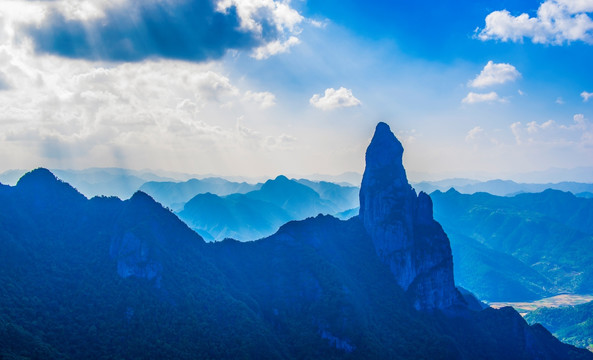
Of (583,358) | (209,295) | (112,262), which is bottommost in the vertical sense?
(583,358)

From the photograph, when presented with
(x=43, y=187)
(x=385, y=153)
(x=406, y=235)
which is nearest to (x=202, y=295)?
(x=43, y=187)

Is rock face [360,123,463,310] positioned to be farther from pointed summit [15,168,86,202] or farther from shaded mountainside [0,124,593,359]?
pointed summit [15,168,86,202]

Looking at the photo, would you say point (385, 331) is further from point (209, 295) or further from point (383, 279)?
point (209, 295)

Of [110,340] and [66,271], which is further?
[66,271]

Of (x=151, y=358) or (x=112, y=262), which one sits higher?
(x=112, y=262)

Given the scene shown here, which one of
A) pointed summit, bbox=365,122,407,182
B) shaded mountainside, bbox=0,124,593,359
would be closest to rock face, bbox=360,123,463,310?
pointed summit, bbox=365,122,407,182

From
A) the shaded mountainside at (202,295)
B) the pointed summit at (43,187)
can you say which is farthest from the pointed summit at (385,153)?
the pointed summit at (43,187)

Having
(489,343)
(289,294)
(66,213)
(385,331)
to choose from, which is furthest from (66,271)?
(489,343)
